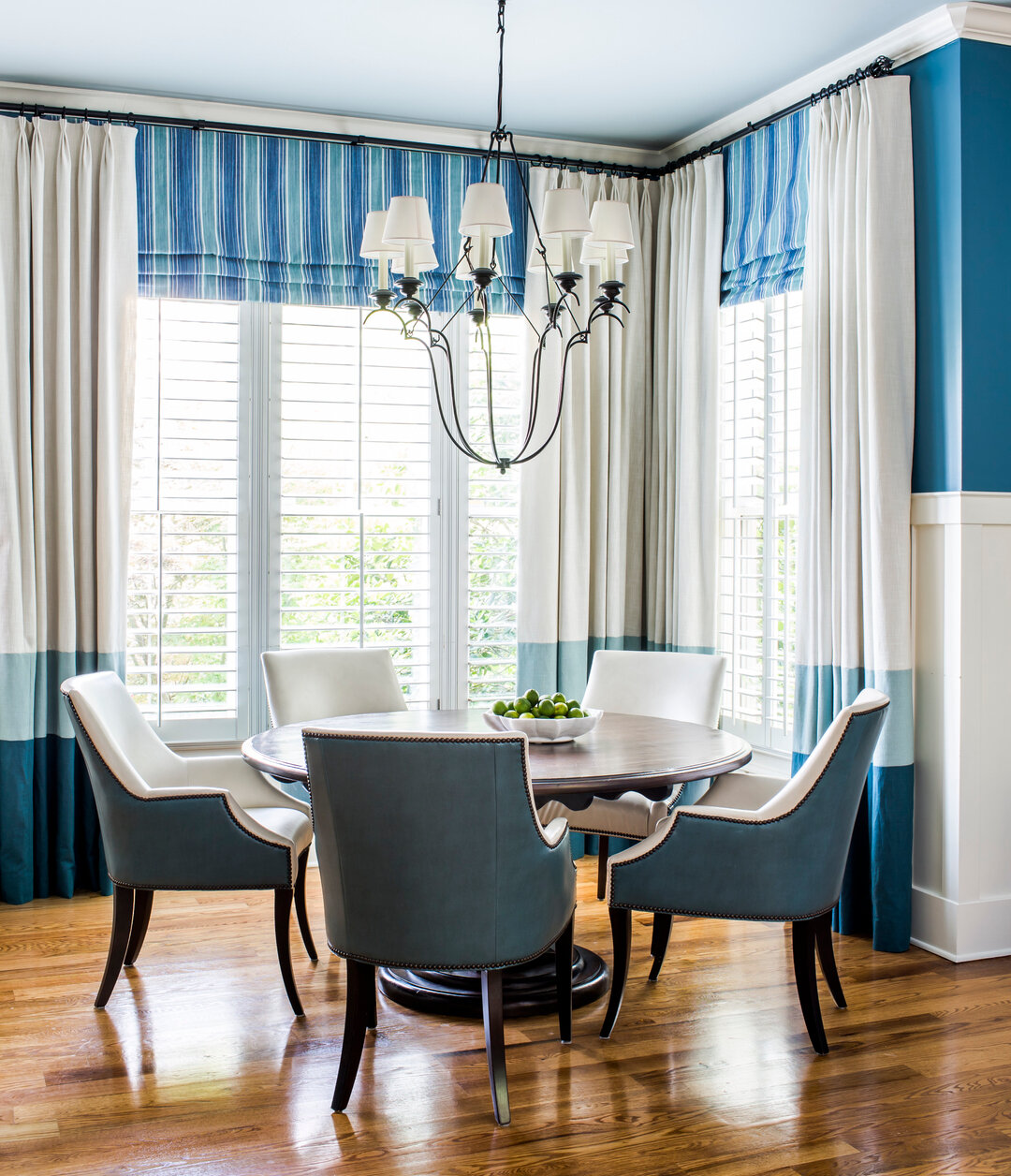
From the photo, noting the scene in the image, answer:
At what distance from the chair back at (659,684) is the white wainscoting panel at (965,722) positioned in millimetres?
687

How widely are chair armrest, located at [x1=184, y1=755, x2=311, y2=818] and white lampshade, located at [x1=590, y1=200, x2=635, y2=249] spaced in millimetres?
1865

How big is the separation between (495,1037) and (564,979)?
425 millimetres

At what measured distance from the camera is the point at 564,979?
9.56ft

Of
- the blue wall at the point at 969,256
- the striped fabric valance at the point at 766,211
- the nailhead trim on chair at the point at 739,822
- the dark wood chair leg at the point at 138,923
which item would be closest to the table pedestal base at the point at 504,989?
the nailhead trim on chair at the point at 739,822

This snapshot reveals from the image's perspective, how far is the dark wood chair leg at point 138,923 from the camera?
3373mm

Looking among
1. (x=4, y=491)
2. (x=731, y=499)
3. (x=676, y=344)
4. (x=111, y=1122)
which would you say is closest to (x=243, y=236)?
(x=4, y=491)

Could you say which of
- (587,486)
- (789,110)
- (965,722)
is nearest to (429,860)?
(965,722)

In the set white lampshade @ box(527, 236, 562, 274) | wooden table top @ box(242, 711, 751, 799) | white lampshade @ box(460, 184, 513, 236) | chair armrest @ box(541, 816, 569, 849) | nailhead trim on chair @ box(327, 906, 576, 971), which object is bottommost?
nailhead trim on chair @ box(327, 906, 576, 971)

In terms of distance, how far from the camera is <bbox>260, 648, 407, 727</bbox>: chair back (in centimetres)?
390

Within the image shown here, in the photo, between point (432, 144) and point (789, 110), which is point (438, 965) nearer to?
point (789, 110)

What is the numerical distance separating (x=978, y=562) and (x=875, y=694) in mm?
881

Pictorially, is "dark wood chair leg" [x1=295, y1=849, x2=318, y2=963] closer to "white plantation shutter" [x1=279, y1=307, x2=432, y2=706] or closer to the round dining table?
the round dining table

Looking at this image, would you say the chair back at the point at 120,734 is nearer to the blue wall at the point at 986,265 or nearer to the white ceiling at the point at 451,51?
the white ceiling at the point at 451,51

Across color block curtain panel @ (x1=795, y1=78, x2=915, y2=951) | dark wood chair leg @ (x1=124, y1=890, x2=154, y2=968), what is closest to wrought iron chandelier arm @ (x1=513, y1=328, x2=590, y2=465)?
color block curtain panel @ (x1=795, y1=78, x2=915, y2=951)
